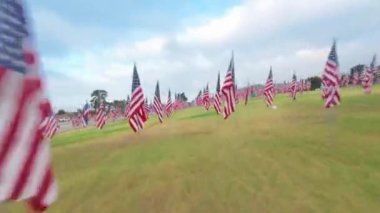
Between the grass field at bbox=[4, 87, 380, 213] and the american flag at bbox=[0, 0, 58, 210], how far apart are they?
289 inches

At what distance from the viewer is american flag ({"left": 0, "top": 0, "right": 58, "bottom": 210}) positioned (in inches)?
263

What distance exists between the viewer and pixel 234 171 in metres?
22.1

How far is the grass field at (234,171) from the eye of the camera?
18.0 metres

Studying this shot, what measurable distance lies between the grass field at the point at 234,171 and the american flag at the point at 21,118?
289 inches

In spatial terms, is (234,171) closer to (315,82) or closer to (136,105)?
(136,105)

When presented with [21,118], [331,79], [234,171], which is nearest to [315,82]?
[331,79]

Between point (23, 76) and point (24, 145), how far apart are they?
2.84 ft

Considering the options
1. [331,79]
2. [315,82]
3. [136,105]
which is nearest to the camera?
[331,79]

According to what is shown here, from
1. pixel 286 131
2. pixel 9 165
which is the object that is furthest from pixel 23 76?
pixel 286 131

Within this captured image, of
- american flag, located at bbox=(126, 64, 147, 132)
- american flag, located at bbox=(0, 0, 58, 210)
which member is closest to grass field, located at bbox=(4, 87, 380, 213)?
american flag, located at bbox=(126, 64, 147, 132)

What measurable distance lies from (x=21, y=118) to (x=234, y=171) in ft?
52.1

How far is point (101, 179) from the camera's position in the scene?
22359 millimetres

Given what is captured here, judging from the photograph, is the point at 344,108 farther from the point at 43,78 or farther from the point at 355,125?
the point at 43,78

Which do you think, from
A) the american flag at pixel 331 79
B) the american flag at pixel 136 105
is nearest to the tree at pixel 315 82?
the american flag at pixel 136 105
